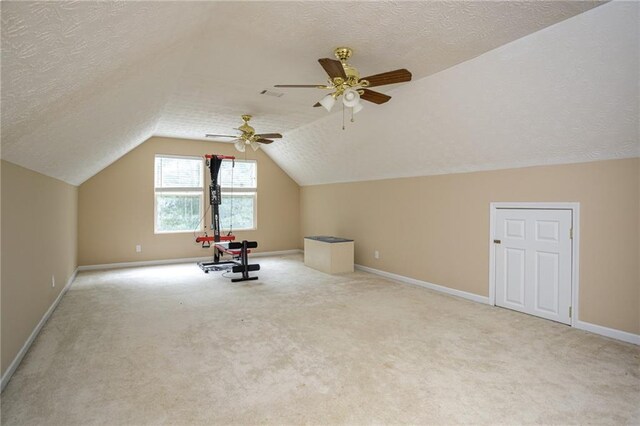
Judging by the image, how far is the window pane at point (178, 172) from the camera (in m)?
7.32

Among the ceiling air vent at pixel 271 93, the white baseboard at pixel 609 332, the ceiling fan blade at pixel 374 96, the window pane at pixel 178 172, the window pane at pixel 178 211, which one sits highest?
the ceiling air vent at pixel 271 93

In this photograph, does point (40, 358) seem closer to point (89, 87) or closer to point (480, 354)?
point (89, 87)

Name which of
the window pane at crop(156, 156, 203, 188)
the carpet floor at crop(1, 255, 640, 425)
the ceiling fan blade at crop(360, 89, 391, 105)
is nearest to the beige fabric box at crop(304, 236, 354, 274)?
the carpet floor at crop(1, 255, 640, 425)

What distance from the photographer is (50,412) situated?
211 centimetres

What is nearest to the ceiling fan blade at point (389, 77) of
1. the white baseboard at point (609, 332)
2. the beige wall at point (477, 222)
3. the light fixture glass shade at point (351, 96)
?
the light fixture glass shade at point (351, 96)

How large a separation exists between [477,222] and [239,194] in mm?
5549

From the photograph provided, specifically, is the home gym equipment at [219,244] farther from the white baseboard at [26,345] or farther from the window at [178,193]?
the white baseboard at [26,345]

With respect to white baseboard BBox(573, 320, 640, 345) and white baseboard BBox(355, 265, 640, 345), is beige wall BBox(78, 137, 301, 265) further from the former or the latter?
white baseboard BBox(573, 320, 640, 345)

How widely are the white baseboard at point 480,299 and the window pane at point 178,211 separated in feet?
12.5

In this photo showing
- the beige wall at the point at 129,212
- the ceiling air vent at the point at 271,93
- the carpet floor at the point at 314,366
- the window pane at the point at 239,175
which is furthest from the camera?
the window pane at the point at 239,175

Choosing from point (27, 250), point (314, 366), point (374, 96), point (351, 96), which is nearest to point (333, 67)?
point (351, 96)

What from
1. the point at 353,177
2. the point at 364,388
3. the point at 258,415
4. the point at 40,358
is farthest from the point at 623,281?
the point at 40,358

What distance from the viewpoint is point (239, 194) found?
8.29 meters

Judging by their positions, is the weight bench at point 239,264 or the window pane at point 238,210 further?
the window pane at point 238,210
